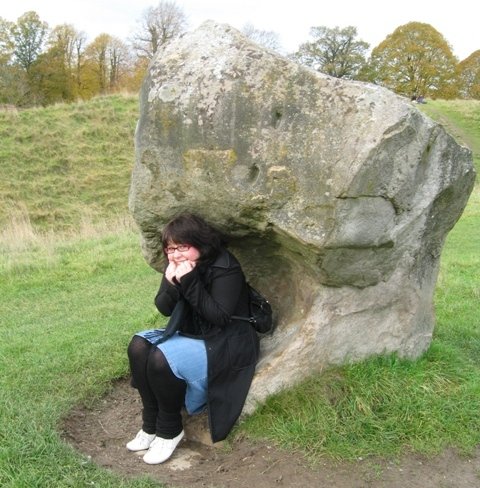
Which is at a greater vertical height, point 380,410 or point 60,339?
point 380,410

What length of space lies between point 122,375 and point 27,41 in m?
36.2

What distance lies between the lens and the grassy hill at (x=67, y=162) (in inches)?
695

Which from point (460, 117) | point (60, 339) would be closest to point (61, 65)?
point (460, 117)

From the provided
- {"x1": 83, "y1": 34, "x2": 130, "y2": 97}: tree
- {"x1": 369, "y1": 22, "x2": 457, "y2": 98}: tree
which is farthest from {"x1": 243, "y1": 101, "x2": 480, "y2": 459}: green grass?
{"x1": 369, "y1": 22, "x2": 457, "y2": 98}: tree

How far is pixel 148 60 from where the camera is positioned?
130 feet

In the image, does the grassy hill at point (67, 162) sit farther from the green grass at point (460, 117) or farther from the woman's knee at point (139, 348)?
the woman's knee at point (139, 348)

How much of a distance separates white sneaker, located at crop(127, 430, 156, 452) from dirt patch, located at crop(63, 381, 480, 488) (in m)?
0.06

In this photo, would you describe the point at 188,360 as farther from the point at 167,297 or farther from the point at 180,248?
the point at 180,248

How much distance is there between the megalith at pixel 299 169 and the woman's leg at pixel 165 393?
50 cm

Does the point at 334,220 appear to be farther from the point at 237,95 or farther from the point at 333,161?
the point at 237,95

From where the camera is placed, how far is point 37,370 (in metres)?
4.85

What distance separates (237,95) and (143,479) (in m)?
2.20

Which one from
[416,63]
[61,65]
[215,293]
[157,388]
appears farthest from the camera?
[416,63]

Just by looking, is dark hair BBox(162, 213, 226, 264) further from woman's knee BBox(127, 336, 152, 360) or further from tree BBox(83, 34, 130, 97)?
tree BBox(83, 34, 130, 97)
